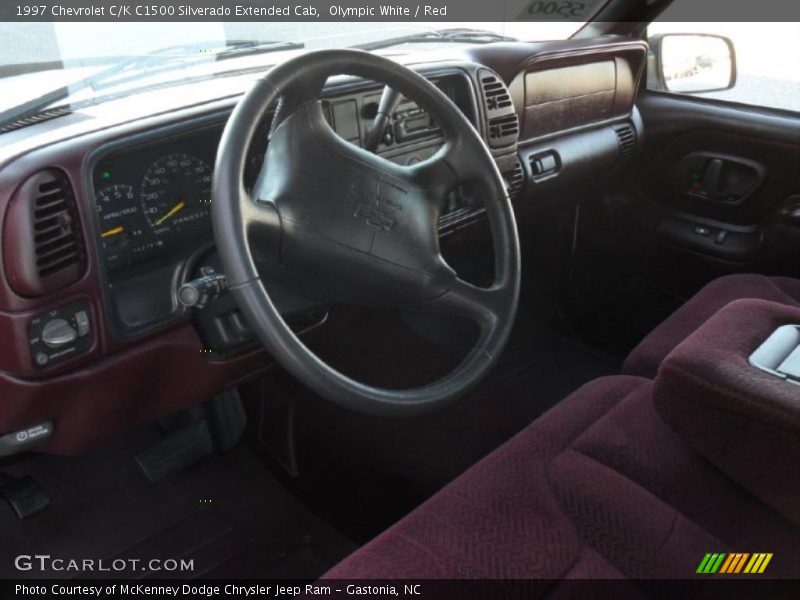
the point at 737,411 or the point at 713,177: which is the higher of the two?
the point at 737,411

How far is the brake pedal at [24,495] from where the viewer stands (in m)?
1.70

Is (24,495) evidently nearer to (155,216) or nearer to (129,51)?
(155,216)

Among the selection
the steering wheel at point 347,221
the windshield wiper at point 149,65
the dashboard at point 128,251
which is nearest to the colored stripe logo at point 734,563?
the steering wheel at point 347,221

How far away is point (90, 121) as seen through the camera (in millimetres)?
1356

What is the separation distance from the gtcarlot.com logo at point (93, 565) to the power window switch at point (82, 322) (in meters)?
0.63

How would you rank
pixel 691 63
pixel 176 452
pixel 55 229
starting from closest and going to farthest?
pixel 55 229
pixel 176 452
pixel 691 63

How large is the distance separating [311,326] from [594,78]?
1.28 meters

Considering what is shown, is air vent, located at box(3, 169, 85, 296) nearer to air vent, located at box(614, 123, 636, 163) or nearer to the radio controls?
the radio controls

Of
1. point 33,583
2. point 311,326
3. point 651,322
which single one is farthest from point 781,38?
point 33,583

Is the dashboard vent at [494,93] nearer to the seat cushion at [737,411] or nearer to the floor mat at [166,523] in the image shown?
the seat cushion at [737,411]

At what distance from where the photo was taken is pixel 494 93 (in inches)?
77.9

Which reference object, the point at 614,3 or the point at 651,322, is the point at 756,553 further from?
the point at 614,3

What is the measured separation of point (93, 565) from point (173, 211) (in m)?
0.80

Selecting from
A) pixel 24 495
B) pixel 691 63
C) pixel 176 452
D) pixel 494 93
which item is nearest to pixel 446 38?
pixel 494 93
